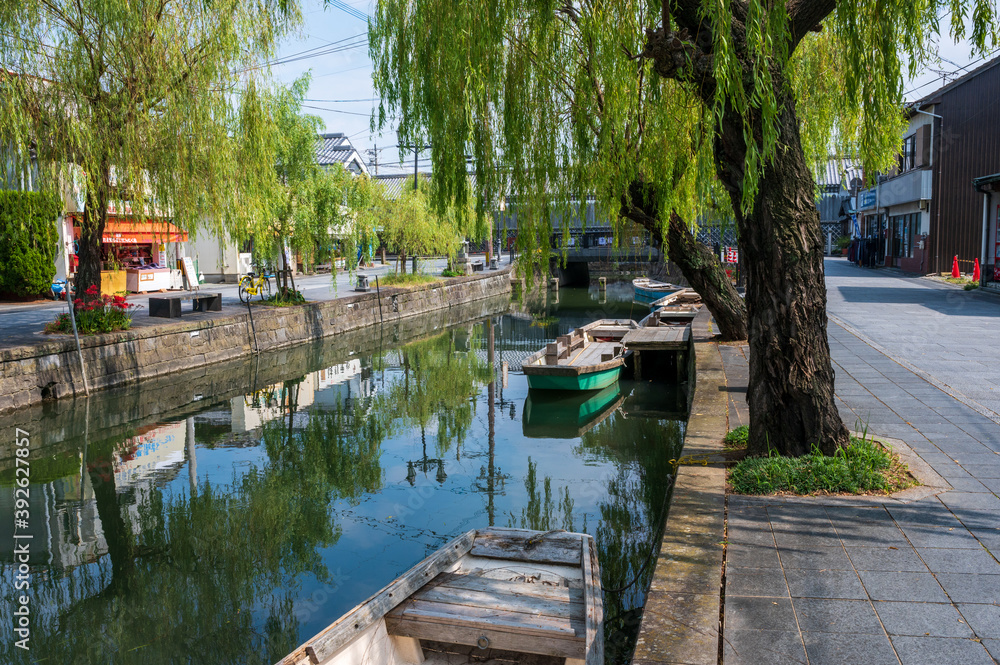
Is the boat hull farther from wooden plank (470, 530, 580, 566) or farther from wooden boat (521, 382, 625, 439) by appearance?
wooden plank (470, 530, 580, 566)

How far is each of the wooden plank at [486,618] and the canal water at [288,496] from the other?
3.11 feet

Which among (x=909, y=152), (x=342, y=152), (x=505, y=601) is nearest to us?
(x=505, y=601)

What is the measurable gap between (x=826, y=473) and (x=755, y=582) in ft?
5.26

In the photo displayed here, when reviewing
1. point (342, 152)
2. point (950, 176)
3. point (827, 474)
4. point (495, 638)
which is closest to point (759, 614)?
point (495, 638)

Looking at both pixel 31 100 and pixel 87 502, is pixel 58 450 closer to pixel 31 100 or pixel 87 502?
Result: pixel 87 502

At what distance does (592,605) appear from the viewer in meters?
4.05

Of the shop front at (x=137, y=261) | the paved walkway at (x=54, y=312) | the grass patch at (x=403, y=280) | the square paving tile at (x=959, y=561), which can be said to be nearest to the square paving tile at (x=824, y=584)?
the square paving tile at (x=959, y=561)

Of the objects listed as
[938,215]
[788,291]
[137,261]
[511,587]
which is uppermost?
[938,215]

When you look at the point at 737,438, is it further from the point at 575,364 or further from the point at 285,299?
the point at 285,299

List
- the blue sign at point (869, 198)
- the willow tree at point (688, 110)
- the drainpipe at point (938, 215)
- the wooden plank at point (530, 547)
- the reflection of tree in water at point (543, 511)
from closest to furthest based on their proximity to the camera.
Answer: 1. the wooden plank at point (530, 547)
2. the willow tree at point (688, 110)
3. the reflection of tree in water at point (543, 511)
4. the drainpipe at point (938, 215)
5. the blue sign at point (869, 198)

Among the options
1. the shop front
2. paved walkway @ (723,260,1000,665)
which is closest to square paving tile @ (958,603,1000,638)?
paved walkway @ (723,260,1000,665)

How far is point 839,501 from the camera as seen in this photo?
4984mm

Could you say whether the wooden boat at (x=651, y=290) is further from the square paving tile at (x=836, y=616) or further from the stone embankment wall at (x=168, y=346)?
the square paving tile at (x=836, y=616)

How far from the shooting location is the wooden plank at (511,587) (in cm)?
438
